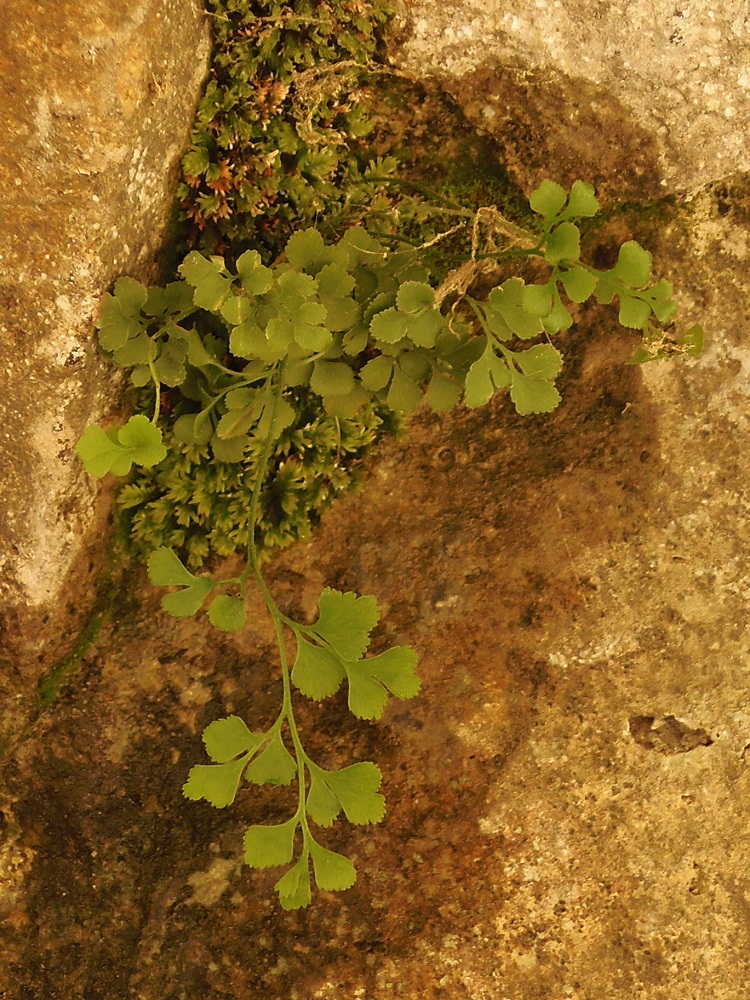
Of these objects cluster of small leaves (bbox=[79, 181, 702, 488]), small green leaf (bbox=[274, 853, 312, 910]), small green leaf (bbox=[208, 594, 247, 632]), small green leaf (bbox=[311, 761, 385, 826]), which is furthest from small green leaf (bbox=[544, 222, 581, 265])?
small green leaf (bbox=[274, 853, 312, 910])

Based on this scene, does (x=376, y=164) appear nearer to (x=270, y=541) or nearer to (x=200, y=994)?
(x=270, y=541)

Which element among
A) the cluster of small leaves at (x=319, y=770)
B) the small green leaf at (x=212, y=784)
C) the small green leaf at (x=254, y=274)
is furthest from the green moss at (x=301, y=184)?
the small green leaf at (x=212, y=784)

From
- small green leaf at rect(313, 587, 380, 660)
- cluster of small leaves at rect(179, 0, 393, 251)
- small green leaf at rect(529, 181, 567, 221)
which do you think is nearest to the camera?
small green leaf at rect(529, 181, 567, 221)

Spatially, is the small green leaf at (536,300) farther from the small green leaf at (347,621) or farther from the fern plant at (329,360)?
the small green leaf at (347,621)

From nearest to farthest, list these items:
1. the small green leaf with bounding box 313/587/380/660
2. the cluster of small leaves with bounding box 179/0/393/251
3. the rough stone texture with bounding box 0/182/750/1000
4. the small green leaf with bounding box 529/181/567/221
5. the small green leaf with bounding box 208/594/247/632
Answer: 1. the small green leaf with bounding box 529/181/567/221
2. the small green leaf with bounding box 313/587/380/660
3. the small green leaf with bounding box 208/594/247/632
4. the cluster of small leaves with bounding box 179/0/393/251
5. the rough stone texture with bounding box 0/182/750/1000

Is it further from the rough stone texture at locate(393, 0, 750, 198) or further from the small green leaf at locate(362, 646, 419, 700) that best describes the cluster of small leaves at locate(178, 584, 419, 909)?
the rough stone texture at locate(393, 0, 750, 198)

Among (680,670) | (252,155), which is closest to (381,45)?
(252,155)

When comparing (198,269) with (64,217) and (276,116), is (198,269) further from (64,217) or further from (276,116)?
(276,116)
